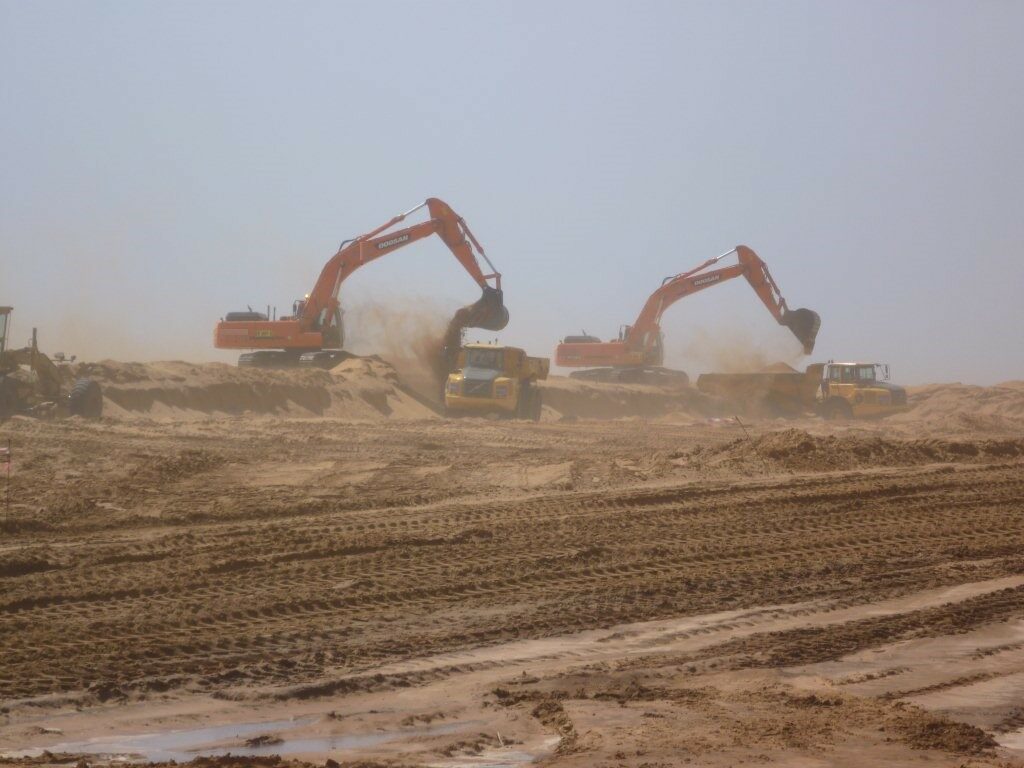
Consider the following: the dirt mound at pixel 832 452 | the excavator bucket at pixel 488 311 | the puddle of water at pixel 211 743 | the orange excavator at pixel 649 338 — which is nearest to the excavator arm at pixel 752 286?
the orange excavator at pixel 649 338

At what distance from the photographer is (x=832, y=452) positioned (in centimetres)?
1597

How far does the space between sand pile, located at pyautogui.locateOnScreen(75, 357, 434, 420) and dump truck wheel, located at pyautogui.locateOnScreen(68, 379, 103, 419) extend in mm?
1429

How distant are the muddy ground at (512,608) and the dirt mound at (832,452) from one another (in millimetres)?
96

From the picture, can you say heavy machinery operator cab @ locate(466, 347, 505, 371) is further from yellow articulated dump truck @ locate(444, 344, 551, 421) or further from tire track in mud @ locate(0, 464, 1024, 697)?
tire track in mud @ locate(0, 464, 1024, 697)

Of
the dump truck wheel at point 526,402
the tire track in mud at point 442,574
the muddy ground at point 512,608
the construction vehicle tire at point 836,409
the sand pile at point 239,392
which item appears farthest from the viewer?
the construction vehicle tire at point 836,409

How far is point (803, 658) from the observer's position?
6.60m

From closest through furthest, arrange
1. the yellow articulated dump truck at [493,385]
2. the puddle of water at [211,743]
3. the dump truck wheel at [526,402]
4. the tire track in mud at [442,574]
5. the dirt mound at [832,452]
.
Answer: the puddle of water at [211,743] → the tire track in mud at [442,574] → the dirt mound at [832,452] → the yellow articulated dump truck at [493,385] → the dump truck wheel at [526,402]

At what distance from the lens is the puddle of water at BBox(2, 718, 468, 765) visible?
16.4 feet

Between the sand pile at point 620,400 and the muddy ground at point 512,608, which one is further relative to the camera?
the sand pile at point 620,400

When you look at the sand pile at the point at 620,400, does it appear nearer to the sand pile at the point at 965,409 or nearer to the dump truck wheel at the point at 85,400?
the sand pile at the point at 965,409

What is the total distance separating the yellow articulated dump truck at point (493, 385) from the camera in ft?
86.8

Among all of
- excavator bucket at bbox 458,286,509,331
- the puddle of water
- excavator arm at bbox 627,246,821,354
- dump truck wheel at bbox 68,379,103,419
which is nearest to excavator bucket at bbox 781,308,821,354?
excavator arm at bbox 627,246,821,354

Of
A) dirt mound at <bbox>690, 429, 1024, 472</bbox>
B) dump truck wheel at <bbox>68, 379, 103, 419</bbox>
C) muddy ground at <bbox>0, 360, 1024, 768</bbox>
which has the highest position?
dump truck wheel at <bbox>68, 379, 103, 419</bbox>

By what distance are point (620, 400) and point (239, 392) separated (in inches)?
493
